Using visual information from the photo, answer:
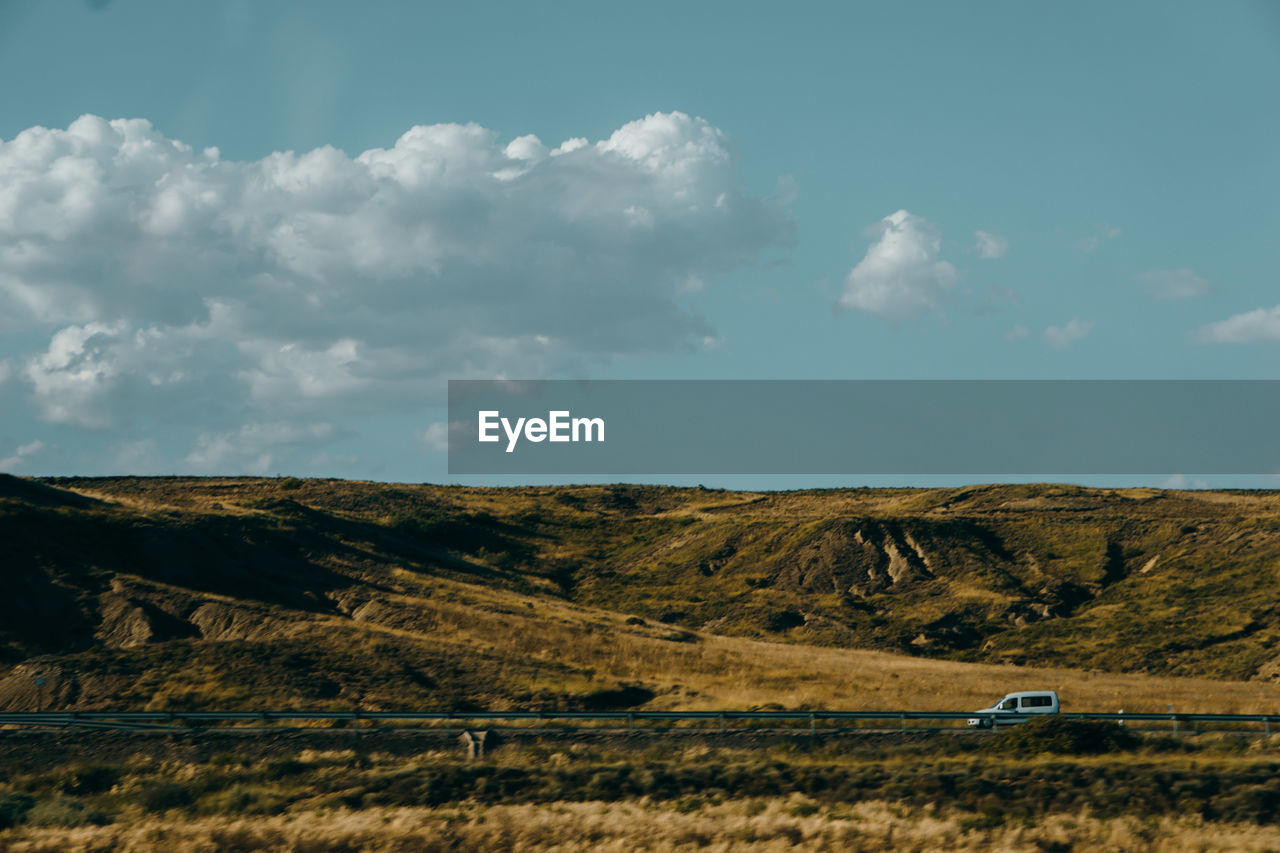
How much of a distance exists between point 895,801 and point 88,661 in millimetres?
40454

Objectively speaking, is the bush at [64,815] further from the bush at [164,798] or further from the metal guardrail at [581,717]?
the metal guardrail at [581,717]

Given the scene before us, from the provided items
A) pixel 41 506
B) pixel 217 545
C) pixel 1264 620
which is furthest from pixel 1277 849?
pixel 41 506

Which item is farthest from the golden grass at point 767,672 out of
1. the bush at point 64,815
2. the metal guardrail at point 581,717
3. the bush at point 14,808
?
the bush at point 14,808

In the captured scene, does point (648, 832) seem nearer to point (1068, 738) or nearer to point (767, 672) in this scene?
point (1068, 738)

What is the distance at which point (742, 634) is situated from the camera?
72.6 meters

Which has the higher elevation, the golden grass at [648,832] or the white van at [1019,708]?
the white van at [1019,708]

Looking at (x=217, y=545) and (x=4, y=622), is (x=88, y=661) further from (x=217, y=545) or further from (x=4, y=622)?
(x=217, y=545)

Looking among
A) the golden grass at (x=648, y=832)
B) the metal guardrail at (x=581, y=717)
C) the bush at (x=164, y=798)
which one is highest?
the metal guardrail at (x=581, y=717)

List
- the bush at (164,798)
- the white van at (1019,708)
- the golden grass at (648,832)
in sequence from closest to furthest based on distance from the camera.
Answer: the golden grass at (648,832)
the bush at (164,798)
the white van at (1019,708)

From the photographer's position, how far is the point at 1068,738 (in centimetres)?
3112

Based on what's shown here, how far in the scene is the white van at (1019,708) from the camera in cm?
3628

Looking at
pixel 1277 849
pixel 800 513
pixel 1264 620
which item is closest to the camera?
pixel 1277 849

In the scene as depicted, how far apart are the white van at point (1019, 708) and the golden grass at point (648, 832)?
12.5 meters

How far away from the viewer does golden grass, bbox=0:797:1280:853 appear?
2234cm
